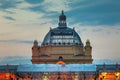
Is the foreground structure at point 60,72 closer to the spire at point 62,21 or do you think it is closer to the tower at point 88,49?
the tower at point 88,49

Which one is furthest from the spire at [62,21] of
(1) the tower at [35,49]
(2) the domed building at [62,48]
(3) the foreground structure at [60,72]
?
(3) the foreground structure at [60,72]

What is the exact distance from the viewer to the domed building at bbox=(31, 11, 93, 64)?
174 metres

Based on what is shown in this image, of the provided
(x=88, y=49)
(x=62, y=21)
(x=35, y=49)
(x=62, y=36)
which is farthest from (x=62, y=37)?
(x=35, y=49)

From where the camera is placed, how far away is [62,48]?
17925 centimetres

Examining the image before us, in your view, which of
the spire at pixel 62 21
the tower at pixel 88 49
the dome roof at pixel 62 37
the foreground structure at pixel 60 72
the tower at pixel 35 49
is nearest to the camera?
the foreground structure at pixel 60 72

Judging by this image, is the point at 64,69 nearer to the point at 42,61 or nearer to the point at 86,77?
the point at 86,77

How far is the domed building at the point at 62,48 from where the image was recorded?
571ft

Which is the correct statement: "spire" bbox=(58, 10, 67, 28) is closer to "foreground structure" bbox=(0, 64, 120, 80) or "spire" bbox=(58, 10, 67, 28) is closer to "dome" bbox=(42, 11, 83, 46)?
"dome" bbox=(42, 11, 83, 46)

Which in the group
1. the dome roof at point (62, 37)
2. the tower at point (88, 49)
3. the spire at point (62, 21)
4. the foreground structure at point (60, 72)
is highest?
the spire at point (62, 21)

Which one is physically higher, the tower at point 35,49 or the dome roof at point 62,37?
the dome roof at point 62,37

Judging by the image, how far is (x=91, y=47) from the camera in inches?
7146

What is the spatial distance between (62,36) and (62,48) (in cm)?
1071

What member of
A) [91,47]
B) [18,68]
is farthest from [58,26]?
[18,68]

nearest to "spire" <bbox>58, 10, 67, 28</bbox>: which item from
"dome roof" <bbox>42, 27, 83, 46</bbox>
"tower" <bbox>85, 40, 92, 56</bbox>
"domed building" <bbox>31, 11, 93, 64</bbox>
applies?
"domed building" <bbox>31, 11, 93, 64</bbox>
